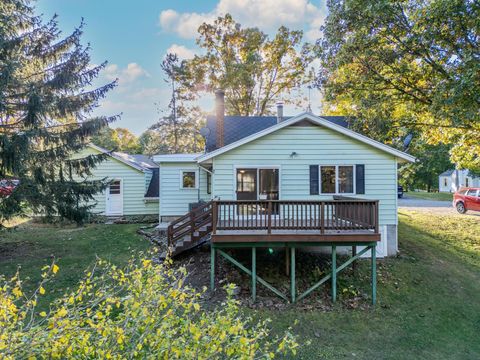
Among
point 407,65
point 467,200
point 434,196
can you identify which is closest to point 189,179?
point 407,65

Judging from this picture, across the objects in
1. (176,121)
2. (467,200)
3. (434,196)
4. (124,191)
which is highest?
(176,121)

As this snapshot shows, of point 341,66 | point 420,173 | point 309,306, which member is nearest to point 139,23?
point 341,66

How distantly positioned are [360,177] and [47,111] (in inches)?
406

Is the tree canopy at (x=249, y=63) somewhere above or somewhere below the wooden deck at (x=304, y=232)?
above

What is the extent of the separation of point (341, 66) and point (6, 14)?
11795mm

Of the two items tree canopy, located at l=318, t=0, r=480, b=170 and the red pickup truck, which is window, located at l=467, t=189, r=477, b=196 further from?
tree canopy, located at l=318, t=0, r=480, b=170

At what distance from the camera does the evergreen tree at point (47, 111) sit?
8477 millimetres

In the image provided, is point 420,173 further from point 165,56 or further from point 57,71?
point 57,71

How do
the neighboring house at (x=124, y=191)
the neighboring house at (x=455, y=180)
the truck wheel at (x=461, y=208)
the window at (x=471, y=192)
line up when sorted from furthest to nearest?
the neighboring house at (x=455, y=180) < the truck wheel at (x=461, y=208) < the window at (x=471, y=192) < the neighboring house at (x=124, y=191)

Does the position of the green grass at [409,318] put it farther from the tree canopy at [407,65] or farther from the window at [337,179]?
the tree canopy at [407,65]

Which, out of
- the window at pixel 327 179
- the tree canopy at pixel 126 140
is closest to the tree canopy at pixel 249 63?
Answer: the window at pixel 327 179

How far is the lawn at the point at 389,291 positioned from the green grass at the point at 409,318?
2 centimetres

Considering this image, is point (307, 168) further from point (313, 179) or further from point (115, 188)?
point (115, 188)

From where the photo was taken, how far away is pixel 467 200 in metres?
16.6
